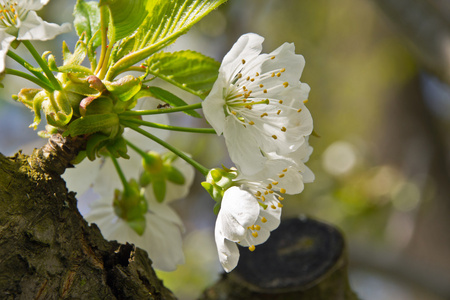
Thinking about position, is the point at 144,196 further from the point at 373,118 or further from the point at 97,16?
the point at 373,118

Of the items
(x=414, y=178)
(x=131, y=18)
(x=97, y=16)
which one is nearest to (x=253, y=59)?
(x=131, y=18)

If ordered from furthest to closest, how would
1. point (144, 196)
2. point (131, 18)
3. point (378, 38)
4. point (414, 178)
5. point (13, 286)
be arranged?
point (378, 38) → point (414, 178) → point (144, 196) → point (131, 18) → point (13, 286)

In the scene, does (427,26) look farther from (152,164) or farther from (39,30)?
(39,30)

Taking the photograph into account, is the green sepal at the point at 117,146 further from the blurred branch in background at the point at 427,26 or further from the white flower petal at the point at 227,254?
the blurred branch in background at the point at 427,26

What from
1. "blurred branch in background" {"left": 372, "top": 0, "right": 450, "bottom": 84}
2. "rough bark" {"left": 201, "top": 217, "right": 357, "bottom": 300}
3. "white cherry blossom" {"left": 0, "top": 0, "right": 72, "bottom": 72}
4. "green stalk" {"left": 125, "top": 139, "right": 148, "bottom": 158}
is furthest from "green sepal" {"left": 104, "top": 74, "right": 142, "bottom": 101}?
"blurred branch in background" {"left": 372, "top": 0, "right": 450, "bottom": 84}

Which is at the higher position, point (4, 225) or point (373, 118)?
point (4, 225)

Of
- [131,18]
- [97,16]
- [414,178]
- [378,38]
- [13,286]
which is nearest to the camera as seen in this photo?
[13,286]

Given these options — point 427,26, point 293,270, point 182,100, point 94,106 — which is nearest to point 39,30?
point 94,106
